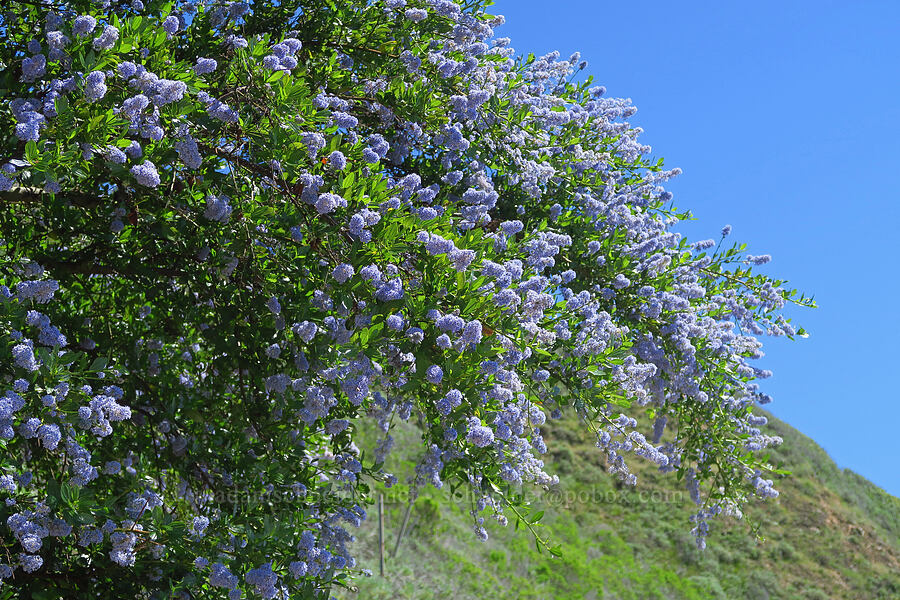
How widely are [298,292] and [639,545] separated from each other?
48.3ft

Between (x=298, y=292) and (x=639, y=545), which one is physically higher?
(x=639, y=545)

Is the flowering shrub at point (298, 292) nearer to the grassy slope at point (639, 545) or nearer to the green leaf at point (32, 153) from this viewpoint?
the green leaf at point (32, 153)

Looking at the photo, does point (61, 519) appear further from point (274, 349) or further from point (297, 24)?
point (297, 24)

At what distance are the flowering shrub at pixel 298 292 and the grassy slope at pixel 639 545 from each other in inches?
162

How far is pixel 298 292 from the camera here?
3.75 metres

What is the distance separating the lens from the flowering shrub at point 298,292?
311 cm

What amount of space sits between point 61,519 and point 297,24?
3283 millimetres

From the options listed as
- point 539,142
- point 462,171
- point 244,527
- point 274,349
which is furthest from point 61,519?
point 539,142

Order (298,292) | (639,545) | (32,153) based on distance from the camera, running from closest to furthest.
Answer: (32,153)
(298,292)
(639,545)

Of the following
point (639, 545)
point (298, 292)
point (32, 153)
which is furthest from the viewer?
point (639, 545)

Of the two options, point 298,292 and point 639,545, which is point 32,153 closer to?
point 298,292

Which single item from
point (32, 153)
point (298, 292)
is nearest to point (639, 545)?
point (298, 292)

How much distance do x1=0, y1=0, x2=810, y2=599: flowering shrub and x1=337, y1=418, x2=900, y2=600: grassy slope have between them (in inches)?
162

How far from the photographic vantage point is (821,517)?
20.4 m
